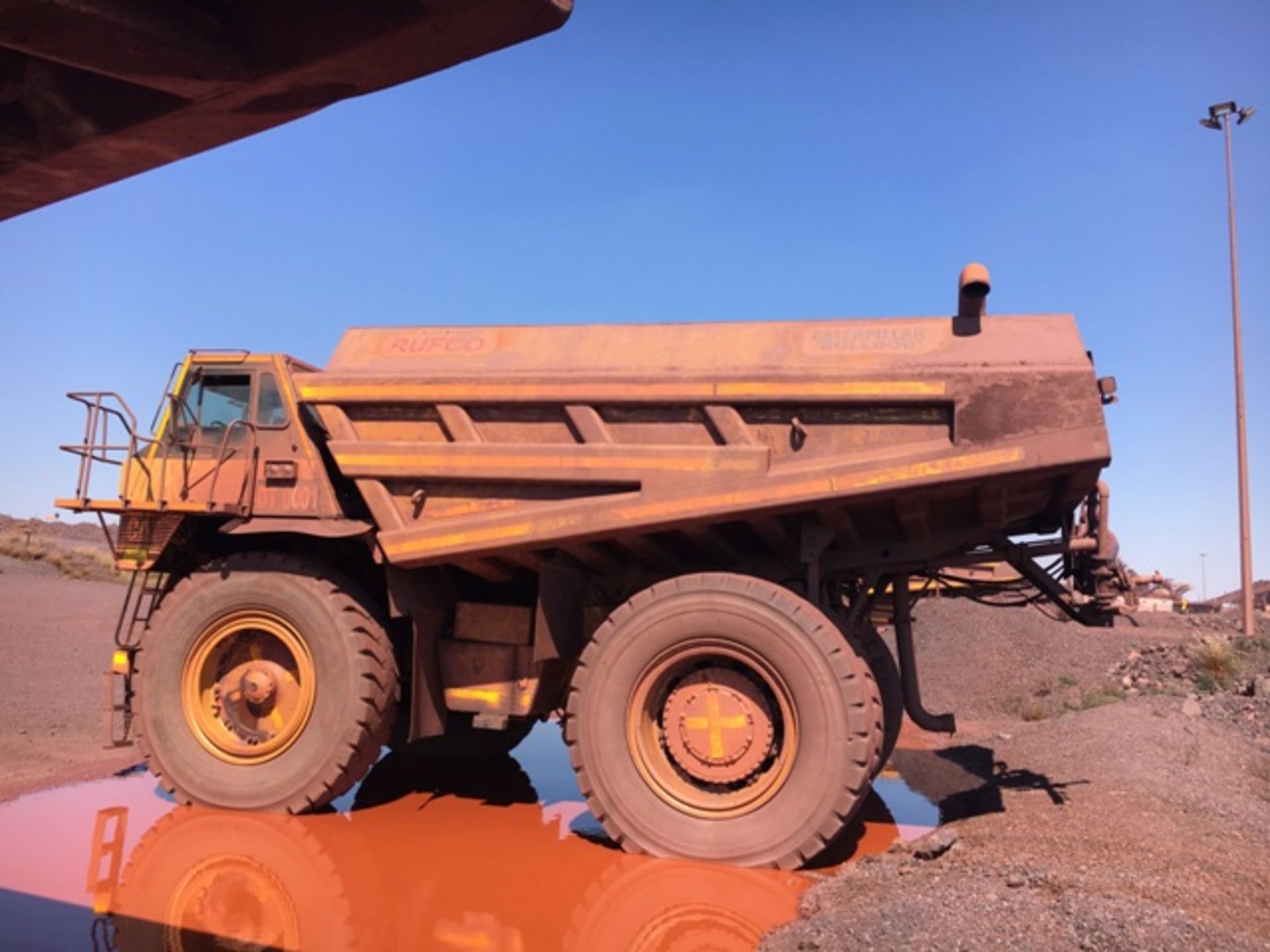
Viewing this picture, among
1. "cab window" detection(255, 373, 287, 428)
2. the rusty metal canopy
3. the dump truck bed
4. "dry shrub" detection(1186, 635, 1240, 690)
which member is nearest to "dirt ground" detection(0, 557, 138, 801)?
"cab window" detection(255, 373, 287, 428)

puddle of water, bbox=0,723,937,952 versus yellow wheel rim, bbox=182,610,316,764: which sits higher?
yellow wheel rim, bbox=182,610,316,764

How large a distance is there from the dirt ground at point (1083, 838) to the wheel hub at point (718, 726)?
81 centimetres

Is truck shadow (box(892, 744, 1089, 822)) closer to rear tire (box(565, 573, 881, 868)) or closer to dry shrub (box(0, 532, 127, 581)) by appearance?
rear tire (box(565, 573, 881, 868))

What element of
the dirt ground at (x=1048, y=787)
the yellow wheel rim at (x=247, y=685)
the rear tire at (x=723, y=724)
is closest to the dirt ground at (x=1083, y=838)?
the dirt ground at (x=1048, y=787)

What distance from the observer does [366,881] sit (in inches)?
185

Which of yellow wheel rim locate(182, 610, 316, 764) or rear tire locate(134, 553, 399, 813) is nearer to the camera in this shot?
rear tire locate(134, 553, 399, 813)

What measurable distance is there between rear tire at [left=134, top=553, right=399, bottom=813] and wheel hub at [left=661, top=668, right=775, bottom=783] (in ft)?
6.68

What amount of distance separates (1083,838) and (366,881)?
3899 millimetres

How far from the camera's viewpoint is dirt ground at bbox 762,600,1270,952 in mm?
3531

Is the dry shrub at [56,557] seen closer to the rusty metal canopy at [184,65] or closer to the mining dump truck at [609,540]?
the mining dump truck at [609,540]

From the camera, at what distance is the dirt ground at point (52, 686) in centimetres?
701

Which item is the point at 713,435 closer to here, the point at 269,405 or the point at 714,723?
the point at 714,723

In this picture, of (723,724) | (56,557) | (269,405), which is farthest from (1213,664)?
(56,557)

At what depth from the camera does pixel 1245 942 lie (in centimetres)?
327
